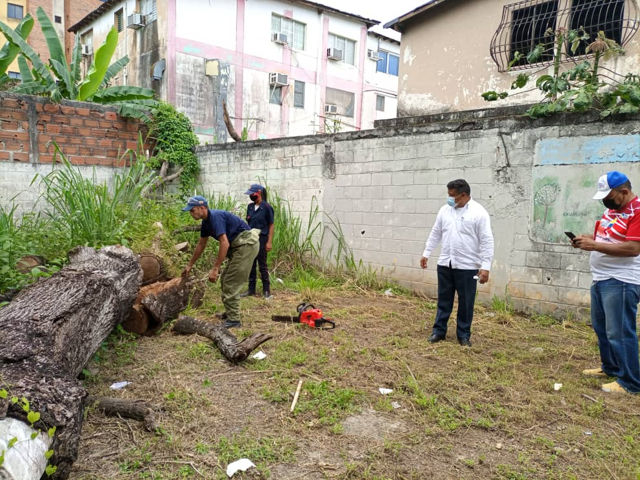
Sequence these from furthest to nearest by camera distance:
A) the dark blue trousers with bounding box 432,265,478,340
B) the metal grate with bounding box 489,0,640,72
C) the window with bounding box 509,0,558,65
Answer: the window with bounding box 509,0,558,65 < the metal grate with bounding box 489,0,640,72 < the dark blue trousers with bounding box 432,265,478,340

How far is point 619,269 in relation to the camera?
3.52 m

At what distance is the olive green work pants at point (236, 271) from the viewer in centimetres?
518

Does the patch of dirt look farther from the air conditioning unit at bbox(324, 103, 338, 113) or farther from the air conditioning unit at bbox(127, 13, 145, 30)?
the air conditioning unit at bbox(324, 103, 338, 113)

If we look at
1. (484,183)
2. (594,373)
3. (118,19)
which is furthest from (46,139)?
(118,19)

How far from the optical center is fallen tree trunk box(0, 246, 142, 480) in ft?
7.36

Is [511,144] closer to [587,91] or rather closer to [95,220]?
[587,91]

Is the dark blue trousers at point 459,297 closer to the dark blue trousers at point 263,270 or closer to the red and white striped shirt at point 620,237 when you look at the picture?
the red and white striped shirt at point 620,237

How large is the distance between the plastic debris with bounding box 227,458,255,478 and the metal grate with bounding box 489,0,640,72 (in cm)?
724

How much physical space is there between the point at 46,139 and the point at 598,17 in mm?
9327

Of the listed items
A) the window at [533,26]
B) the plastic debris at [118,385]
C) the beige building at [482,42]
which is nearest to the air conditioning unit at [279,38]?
the beige building at [482,42]

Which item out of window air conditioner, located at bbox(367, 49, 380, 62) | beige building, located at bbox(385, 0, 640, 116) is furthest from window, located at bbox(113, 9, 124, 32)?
beige building, located at bbox(385, 0, 640, 116)

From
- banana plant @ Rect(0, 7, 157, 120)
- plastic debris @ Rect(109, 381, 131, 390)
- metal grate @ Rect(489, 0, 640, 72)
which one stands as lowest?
plastic debris @ Rect(109, 381, 131, 390)

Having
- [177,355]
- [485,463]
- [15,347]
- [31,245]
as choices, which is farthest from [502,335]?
[31,245]

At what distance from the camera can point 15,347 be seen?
261 cm
